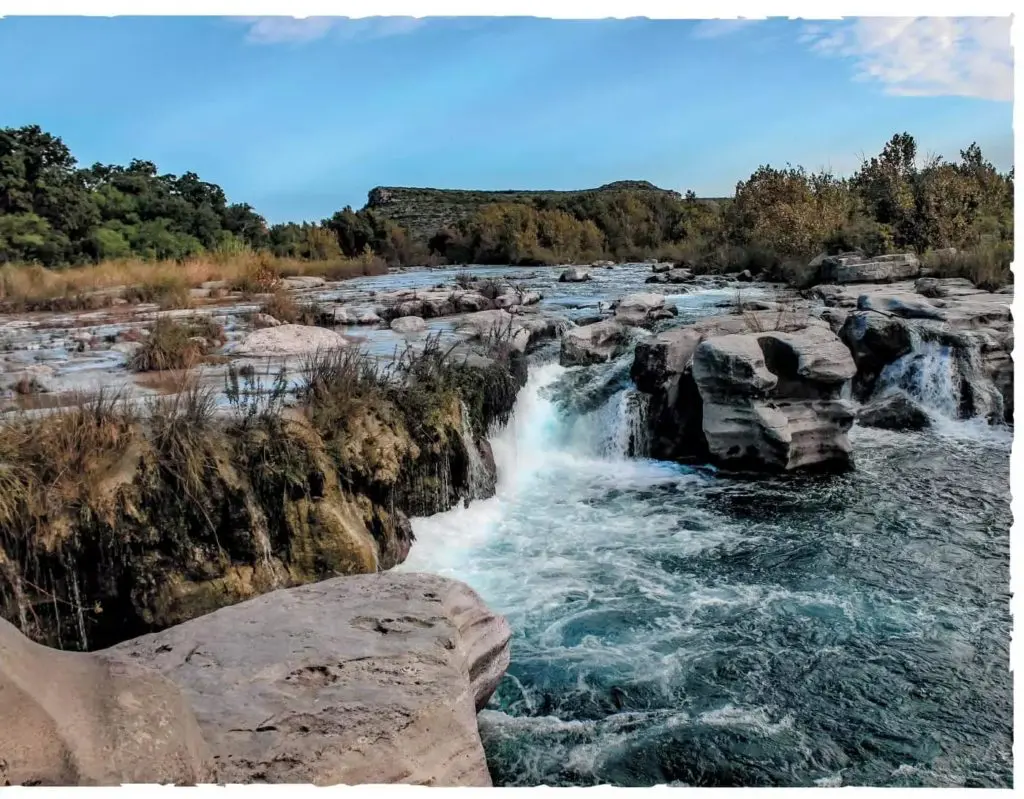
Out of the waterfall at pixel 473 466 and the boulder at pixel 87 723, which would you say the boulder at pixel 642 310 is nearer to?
the waterfall at pixel 473 466

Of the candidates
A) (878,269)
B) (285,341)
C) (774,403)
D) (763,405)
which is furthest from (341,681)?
(878,269)

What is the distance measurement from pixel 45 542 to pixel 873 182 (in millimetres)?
10608

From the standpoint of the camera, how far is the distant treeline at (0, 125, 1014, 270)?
9.19 metres

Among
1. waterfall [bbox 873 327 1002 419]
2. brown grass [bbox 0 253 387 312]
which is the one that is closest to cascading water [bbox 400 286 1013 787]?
waterfall [bbox 873 327 1002 419]

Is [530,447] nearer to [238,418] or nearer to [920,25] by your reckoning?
[238,418]

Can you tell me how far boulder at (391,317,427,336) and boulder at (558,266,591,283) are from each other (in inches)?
142

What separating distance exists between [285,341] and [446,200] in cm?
300

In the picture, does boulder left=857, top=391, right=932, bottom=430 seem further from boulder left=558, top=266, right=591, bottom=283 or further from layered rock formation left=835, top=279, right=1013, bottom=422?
boulder left=558, top=266, right=591, bottom=283

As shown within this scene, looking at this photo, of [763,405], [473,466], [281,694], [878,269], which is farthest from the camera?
[878,269]

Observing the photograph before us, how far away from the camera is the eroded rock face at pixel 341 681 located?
1.94 meters

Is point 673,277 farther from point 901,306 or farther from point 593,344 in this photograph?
point 593,344

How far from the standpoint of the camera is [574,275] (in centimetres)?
1074
